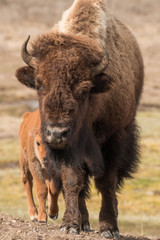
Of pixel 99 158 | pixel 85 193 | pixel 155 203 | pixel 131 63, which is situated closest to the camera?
pixel 99 158

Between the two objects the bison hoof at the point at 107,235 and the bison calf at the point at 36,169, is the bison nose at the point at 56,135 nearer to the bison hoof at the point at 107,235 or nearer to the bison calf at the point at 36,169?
the bison calf at the point at 36,169

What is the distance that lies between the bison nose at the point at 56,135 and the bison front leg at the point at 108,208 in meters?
1.82

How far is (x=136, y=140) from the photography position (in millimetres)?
8969

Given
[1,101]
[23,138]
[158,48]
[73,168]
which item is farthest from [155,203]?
[158,48]

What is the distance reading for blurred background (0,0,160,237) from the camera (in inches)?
645

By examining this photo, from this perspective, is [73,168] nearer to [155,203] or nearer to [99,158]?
[99,158]

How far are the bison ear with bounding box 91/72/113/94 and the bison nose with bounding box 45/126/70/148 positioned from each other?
43.1 inches

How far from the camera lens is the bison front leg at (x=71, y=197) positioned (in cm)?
662

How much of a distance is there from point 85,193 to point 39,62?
7.93 ft

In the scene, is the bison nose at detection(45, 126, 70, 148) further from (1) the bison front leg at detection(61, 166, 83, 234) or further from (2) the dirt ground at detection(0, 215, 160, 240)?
(2) the dirt ground at detection(0, 215, 160, 240)

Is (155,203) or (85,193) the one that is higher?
(85,193)

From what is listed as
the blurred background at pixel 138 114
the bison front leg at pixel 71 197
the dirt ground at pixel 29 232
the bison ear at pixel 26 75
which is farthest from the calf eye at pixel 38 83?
the blurred background at pixel 138 114

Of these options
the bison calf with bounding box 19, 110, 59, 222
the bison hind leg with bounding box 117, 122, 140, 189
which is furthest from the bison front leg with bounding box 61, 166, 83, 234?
the bison hind leg with bounding box 117, 122, 140, 189

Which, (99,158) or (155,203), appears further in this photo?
(155,203)
